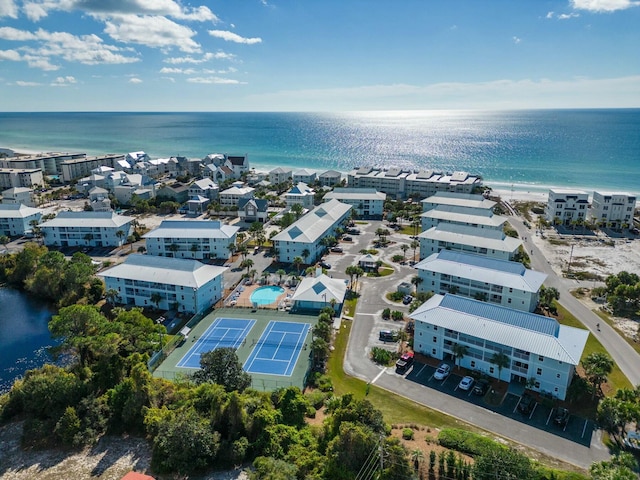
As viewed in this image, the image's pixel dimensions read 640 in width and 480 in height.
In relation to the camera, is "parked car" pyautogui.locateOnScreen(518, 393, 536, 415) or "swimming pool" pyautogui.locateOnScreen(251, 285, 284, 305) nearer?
"parked car" pyautogui.locateOnScreen(518, 393, 536, 415)

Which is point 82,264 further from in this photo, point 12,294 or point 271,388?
point 271,388

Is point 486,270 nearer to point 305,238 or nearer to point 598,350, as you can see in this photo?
point 598,350

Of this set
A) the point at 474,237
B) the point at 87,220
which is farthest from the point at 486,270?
the point at 87,220

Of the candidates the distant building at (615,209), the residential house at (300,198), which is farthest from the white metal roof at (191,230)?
the distant building at (615,209)

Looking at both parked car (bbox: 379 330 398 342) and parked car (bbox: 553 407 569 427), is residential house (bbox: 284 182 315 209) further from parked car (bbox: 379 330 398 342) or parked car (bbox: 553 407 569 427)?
parked car (bbox: 553 407 569 427)

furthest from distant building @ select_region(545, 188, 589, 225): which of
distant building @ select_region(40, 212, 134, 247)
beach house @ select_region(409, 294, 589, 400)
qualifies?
distant building @ select_region(40, 212, 134, 247)

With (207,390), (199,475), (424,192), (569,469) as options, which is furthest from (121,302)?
(424,192)

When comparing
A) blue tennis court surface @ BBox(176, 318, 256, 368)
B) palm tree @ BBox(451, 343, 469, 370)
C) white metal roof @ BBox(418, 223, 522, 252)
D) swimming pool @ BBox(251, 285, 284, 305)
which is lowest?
blue tennis court surface @ BBox(176, 318, 256, 368)
